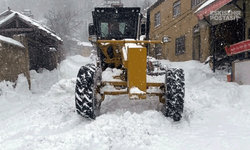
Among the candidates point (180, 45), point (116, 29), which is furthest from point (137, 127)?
point (180, 45)

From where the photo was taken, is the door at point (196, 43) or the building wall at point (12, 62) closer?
the building wall at point (12, 62)

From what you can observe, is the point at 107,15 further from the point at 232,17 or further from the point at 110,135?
the point at 232,17

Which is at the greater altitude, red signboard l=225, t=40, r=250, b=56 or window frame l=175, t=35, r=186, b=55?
window frame l=175, t=35, r=186, b=55

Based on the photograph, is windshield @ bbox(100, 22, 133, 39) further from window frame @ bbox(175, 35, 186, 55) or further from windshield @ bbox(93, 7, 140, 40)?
window frame @ bbox(175, 35, 186, 55)

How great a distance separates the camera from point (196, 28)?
14.7 metres

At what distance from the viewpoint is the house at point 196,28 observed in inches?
420

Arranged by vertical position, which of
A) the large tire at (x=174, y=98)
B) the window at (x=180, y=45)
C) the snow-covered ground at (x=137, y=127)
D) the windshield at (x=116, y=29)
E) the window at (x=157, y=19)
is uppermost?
the window at (x=157, y=19)

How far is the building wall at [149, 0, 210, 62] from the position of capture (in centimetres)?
1372

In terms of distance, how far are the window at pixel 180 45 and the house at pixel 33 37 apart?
8642mm

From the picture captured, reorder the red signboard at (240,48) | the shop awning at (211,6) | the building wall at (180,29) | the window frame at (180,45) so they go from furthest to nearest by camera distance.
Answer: the window frame at (180,45)
the building wall at (180,29)
the shop awning at (211,6)
the red signboard at (240,48)

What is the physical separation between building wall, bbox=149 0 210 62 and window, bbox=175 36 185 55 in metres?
0.21

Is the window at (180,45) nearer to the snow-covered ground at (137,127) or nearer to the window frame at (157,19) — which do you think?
the window frame at (157,19)

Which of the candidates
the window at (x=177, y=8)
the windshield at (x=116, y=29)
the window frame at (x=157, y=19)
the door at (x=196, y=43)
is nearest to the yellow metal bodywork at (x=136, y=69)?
the windshield at (x=116, y=29)

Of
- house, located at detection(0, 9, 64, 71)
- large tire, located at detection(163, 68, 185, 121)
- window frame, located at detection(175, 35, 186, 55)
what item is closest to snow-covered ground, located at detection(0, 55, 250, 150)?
large tire, located at detection(163, 68, 185, 121)
